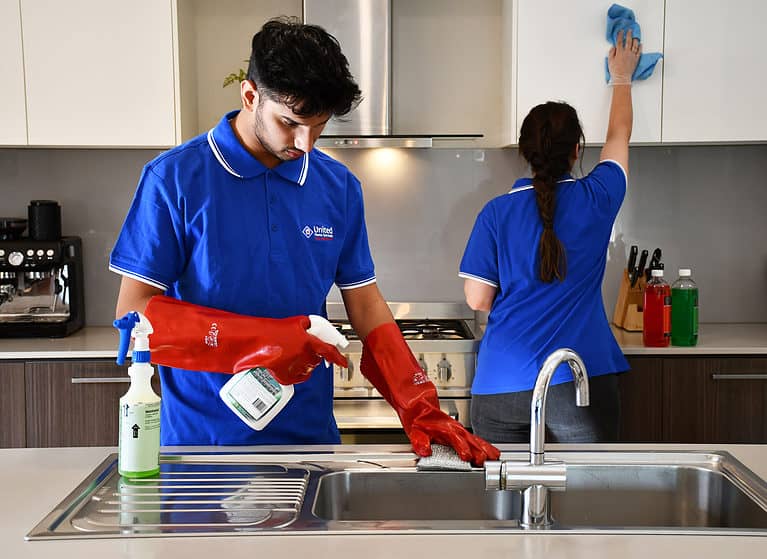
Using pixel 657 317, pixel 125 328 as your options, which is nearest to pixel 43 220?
pixel 125 328

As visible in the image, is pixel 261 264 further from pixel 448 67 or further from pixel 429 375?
pixel 448 67

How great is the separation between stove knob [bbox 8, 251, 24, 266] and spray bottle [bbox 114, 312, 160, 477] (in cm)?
170

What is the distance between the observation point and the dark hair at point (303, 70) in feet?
4.78

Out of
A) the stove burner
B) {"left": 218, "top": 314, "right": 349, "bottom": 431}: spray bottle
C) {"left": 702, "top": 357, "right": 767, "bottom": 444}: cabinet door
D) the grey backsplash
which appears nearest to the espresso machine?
the grey backsplash

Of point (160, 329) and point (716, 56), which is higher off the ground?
point (716, 56)

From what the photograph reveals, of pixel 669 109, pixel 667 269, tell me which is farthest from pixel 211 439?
pixel 667 269

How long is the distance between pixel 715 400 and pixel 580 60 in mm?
1177

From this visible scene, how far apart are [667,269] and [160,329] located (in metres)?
2.35

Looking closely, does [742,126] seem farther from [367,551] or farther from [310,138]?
[367,551]

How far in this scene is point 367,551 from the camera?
1.15 m

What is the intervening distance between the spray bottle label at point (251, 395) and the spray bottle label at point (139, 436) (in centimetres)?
12

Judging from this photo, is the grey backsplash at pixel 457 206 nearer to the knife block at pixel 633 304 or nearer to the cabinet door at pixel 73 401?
the knife block at pixel 633 304

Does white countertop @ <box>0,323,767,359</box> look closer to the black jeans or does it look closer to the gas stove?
the black jeans

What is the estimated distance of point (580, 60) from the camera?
2.85 meters
